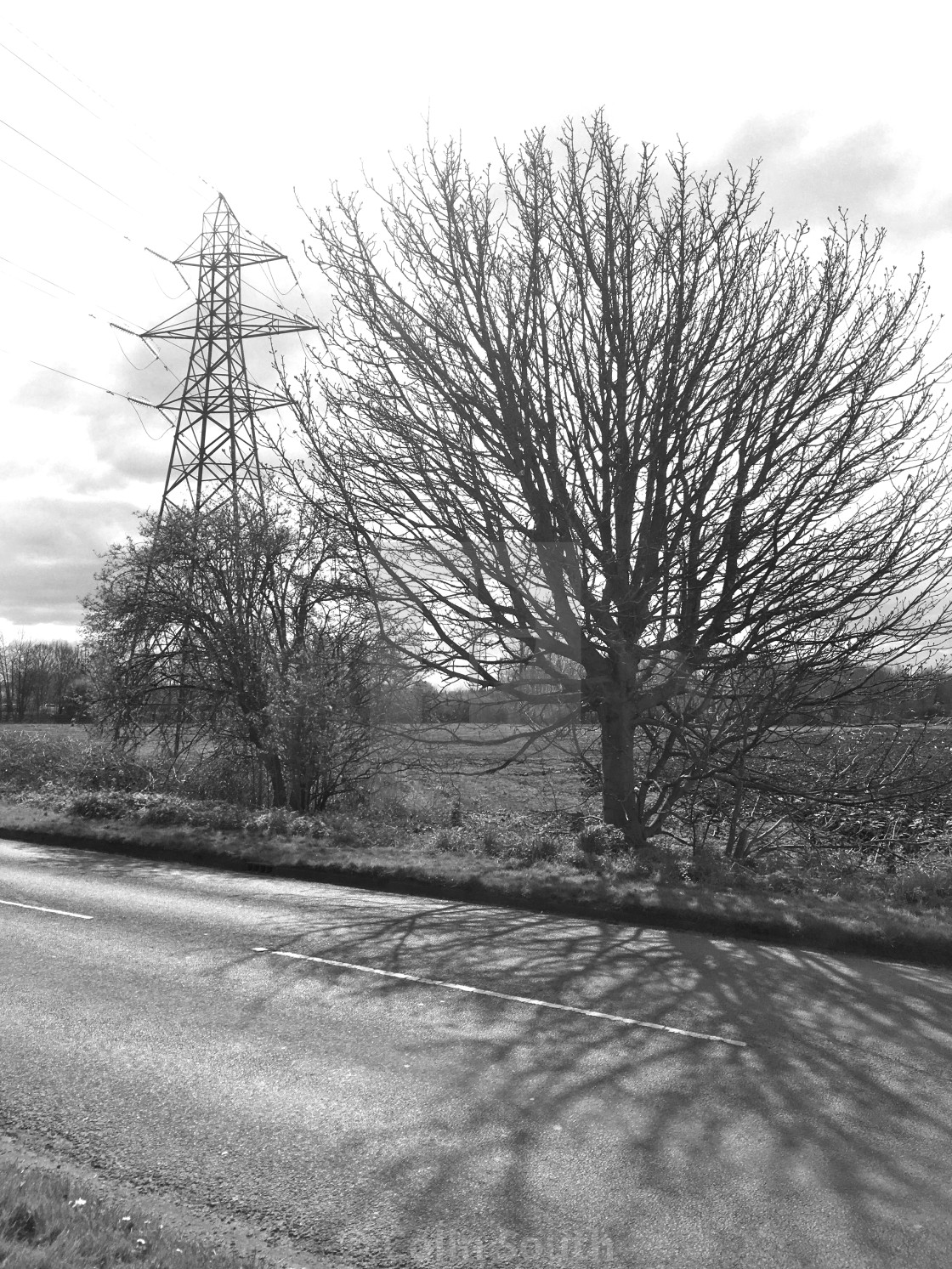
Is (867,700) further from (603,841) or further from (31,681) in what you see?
(31,681)

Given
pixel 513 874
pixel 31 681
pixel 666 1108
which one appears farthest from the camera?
pixel 31 681

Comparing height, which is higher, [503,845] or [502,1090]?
[503,845]

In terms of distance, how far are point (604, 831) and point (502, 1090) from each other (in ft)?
26.4

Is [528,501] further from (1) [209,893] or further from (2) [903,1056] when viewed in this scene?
(2) [903,1056]

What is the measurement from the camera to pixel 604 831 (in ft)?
42.2

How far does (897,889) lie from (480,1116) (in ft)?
24.3

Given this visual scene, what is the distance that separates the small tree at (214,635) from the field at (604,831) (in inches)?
54.9

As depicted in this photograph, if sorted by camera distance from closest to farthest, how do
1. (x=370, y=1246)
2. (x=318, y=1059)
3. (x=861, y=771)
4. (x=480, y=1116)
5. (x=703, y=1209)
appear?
1. (x=370, y=1246)
2. (x=703, y=1209)
3. (x=480, y=1116)
4. (x=318, y=1059)
5. (x=861, y=771)

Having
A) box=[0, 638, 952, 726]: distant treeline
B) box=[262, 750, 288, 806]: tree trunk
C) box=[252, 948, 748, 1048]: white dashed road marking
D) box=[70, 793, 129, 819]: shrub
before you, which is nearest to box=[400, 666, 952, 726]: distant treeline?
box=[0, 638, 952, 726]: distant treeline

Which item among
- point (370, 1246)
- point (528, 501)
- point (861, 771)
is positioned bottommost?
point (370, 1246)

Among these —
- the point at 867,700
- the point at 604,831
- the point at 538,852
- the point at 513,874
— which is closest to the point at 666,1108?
the point at 513,874

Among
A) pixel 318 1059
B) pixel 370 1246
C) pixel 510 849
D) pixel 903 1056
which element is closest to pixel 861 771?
pixel 510 849

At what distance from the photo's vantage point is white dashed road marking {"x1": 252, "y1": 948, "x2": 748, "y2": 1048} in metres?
5.82

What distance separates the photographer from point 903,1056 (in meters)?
5.54
